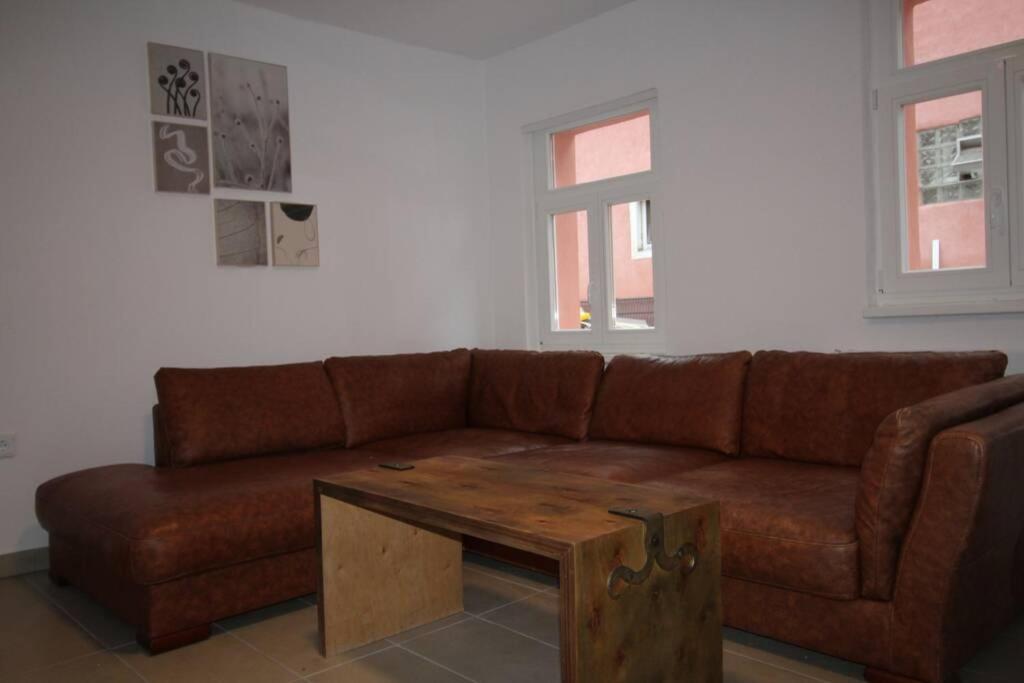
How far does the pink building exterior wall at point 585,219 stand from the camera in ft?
13.7

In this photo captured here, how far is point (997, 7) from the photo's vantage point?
9.44 feet

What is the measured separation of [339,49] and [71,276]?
186 cm

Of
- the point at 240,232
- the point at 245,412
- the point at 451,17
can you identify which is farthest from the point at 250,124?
the point at 245,412

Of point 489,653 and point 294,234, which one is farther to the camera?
point 294,234

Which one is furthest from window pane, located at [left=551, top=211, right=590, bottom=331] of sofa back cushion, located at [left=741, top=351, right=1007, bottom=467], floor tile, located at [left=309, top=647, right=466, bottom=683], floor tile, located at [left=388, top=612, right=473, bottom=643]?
floor tile, located at [left=309, top=647, right=466, bottom=683]

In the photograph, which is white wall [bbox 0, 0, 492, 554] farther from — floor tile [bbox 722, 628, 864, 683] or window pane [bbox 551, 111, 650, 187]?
floor tile [bbox 722, 628, 864, 683]

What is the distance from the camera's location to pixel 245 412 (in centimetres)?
330

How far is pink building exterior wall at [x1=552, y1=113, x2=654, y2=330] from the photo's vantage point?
4172 mm

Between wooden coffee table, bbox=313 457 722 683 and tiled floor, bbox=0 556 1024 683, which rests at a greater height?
wooden coffee table, bbox=313 457 722 683

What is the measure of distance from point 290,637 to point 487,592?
74 centimetres

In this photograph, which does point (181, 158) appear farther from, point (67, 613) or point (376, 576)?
point (376, 576)

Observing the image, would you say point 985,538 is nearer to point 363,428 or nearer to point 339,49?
point 363,428

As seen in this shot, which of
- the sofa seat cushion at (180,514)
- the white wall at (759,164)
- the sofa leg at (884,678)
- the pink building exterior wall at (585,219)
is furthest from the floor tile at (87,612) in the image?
the pink building exterior wall at (585,219)

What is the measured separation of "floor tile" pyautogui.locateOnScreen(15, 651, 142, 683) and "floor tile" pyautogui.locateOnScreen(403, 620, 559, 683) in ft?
2.76
